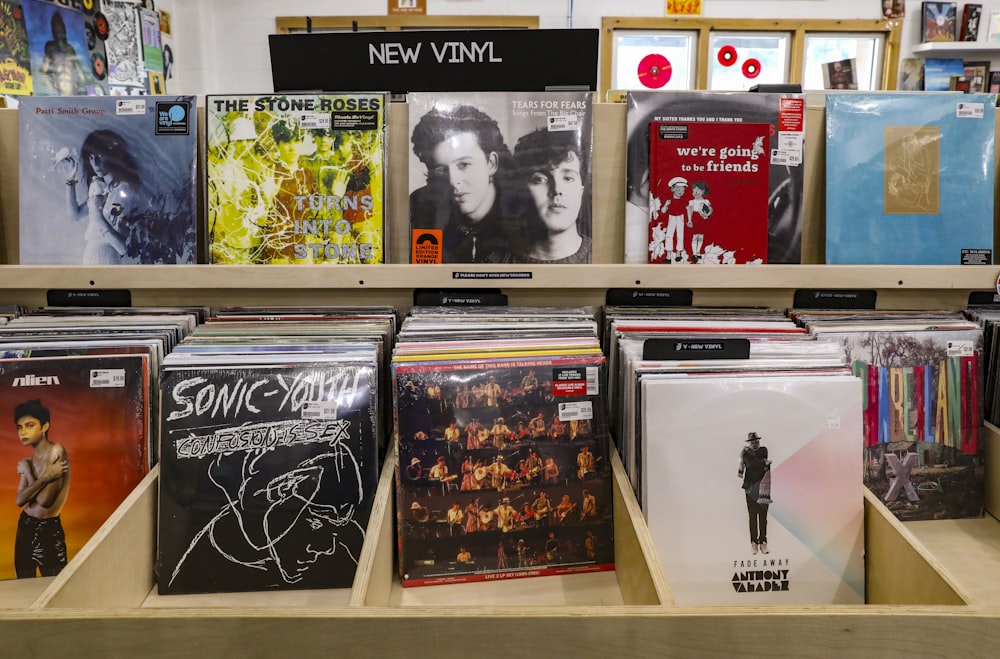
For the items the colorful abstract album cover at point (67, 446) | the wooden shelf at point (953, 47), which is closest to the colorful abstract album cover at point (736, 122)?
the colorful abstract album cover at point (67, 446)

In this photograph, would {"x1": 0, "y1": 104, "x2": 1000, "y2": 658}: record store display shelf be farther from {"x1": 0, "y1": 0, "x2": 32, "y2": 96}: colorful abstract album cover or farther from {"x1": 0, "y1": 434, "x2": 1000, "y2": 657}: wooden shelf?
{"x1": 0, "y1": 0, "x2": 32, "y2": 96}: colorful abstract album cover

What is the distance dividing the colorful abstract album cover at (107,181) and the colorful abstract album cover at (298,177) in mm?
77

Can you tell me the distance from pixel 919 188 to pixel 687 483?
899mm

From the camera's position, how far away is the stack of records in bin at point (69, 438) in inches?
49.7

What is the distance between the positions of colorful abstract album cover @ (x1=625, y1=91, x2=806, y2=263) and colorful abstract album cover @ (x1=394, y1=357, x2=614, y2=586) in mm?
432

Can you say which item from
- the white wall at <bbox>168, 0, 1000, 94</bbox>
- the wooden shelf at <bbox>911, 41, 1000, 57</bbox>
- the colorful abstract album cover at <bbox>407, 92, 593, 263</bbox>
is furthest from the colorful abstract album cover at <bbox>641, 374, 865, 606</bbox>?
the wooden shelf at <bbox>911, 41, 1000, 57</bbox>

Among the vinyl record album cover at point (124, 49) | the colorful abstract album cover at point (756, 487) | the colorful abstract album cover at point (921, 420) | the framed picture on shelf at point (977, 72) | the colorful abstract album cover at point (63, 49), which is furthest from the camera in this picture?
the framed picture on shelf at point (977, 72)

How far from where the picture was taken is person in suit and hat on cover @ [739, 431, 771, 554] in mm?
1210

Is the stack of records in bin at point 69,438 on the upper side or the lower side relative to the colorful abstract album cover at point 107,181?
lower

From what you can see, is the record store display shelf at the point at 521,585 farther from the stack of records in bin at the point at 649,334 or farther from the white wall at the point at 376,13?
the white wall at the point at 376,13

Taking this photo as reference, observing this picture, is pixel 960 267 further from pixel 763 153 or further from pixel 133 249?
pixel 133 249

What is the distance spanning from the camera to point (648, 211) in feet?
4.93

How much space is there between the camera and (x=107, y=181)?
1.49 metres

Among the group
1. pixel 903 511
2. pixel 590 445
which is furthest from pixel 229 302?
pixel 903 511
